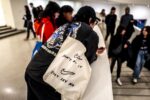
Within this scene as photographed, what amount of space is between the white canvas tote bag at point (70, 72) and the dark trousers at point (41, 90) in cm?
8

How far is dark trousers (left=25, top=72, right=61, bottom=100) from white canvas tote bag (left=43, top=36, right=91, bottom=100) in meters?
0.08

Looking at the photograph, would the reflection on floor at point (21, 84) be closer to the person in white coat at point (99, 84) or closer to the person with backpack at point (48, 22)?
the person with backpack at point (48, 22)

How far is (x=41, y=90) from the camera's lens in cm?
126

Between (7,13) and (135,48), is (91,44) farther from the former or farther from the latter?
(7,13)

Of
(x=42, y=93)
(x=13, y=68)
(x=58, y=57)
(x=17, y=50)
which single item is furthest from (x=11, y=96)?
(x=17, y=50)

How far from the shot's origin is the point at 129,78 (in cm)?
389

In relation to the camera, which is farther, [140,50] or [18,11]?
[18,11]

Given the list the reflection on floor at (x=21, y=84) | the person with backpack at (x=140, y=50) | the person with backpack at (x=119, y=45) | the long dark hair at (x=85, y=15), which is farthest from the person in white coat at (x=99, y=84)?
the person with backpack at (x=140, y=50)

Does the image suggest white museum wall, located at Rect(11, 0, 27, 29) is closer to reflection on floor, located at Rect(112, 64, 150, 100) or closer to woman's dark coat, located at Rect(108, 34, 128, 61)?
reflection on floor, located at Rect(112, 64, 150, 100)

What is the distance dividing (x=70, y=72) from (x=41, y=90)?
1.01ft

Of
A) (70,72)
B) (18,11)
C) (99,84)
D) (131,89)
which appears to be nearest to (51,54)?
(70,72)

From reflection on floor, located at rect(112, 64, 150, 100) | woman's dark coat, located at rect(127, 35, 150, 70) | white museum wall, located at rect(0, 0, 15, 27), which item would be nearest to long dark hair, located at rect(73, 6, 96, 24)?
reflection on floor, located at rect(112, 64, 150, 100)

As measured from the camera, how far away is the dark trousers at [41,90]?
120cm

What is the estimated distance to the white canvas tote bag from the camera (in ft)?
3.57
